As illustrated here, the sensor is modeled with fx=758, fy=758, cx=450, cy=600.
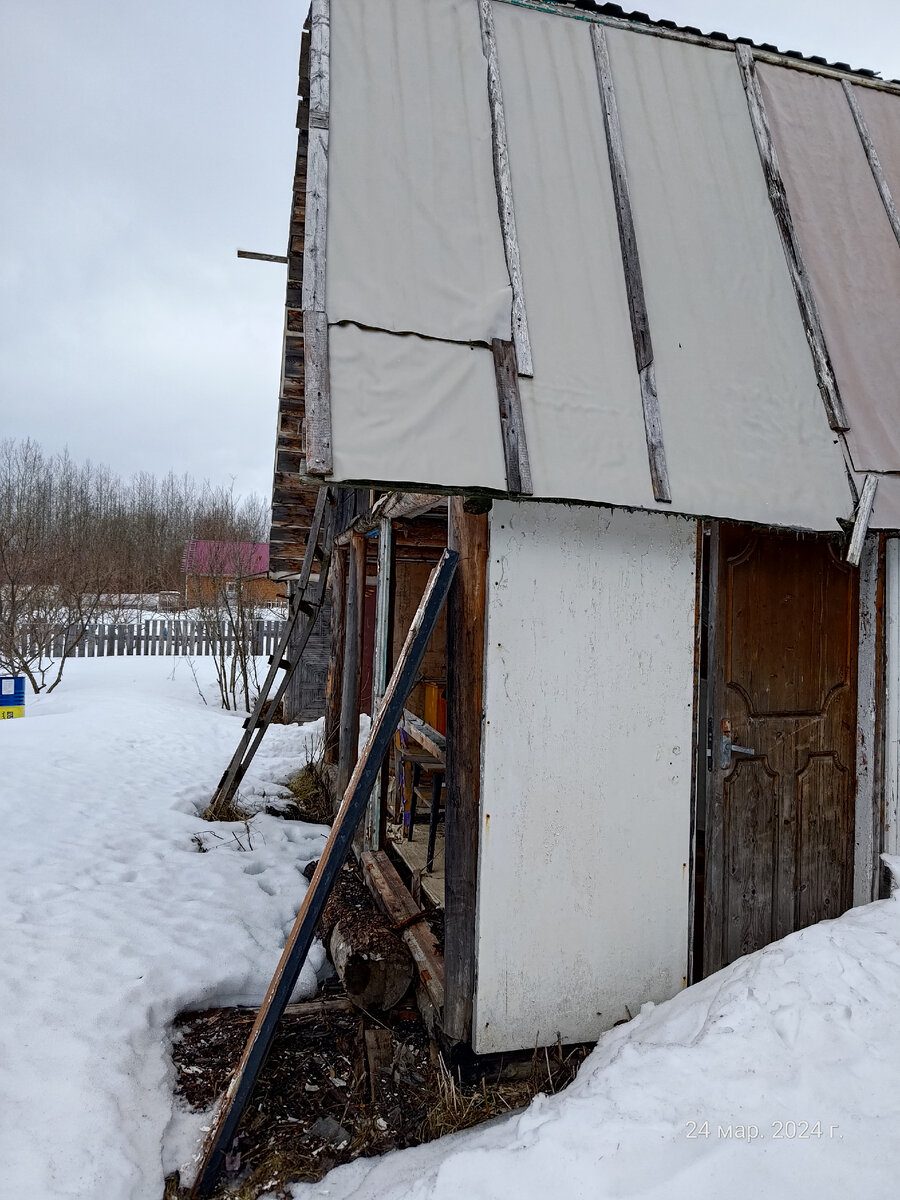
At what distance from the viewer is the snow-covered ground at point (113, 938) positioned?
2.70 metres

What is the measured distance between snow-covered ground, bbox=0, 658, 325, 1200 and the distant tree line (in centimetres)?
544

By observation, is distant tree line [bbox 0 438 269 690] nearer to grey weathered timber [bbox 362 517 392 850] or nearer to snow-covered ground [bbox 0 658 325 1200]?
snow-covered ground [bbox 0 658 325 1200]

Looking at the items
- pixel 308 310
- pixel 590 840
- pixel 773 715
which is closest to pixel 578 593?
pixel 590 840

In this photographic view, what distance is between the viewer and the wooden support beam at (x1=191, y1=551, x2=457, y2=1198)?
271 centimetres

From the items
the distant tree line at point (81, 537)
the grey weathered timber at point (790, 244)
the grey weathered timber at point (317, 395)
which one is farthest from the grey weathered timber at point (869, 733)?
the distant tree line at point (81, 537)

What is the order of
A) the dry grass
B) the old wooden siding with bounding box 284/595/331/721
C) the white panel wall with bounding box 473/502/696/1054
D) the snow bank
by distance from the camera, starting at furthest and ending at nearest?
the old wooden siding with bounding box 284/595/331/721 → the dry grass → the white panel wall with bounding box 473/502/696/1054 → the snow bank

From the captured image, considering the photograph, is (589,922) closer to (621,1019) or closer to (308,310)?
(621,1019)

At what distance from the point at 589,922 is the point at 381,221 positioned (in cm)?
318

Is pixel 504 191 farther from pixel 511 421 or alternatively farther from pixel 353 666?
pixel 353 666

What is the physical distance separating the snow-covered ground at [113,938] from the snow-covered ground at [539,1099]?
12 mm

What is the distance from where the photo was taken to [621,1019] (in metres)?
3.31

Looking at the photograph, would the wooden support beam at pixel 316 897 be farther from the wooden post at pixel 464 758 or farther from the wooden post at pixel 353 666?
the wooden post at pixel 353 666

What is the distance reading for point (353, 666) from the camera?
257 inches

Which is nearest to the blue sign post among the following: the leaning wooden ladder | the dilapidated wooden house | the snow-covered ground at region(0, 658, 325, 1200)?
the snow-covered ground at region(0, 658, 325, 1200)
